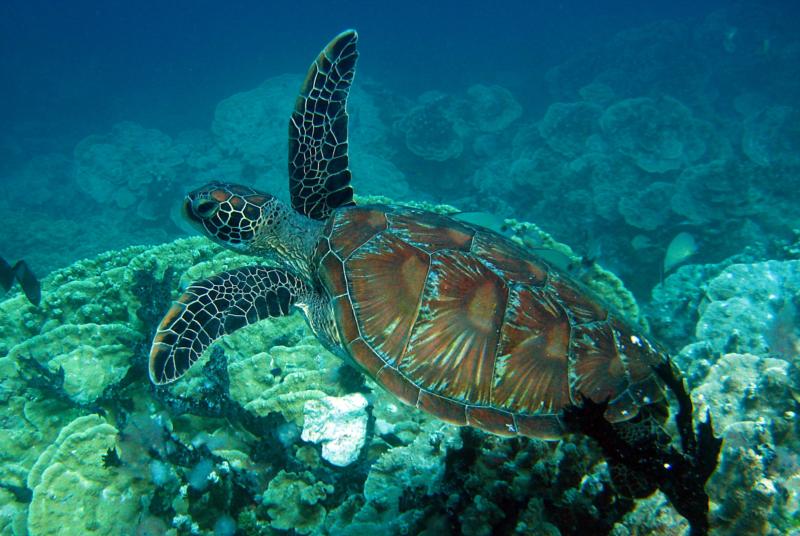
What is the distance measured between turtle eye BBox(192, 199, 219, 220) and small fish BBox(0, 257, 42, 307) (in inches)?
61.4

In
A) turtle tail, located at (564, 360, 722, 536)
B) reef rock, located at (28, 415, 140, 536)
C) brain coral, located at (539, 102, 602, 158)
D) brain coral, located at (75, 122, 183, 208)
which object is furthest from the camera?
brain coral, located at (75, 122, 183, 208)

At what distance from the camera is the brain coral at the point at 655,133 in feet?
32.6

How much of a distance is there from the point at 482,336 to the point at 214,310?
1844mm

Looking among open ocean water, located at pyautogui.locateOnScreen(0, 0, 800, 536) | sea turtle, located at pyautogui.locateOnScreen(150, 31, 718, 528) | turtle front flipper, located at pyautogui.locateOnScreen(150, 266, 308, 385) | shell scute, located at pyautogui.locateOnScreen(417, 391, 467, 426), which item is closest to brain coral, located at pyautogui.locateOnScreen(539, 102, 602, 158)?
open ocean water, located at pyautogui.locateOnScreen(0, 0, 800, 536)

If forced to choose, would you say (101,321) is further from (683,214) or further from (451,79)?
(451,79)

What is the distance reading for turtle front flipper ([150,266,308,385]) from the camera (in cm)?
247

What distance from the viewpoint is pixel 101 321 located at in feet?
11.6

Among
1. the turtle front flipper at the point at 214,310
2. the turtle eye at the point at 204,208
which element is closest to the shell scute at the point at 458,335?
the turtle front flipper at the point at 214,310

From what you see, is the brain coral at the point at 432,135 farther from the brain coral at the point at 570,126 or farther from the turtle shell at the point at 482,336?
the turtle shell at the point at 482,336

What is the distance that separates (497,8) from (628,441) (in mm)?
45964

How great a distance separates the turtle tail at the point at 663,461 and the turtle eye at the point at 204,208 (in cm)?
288

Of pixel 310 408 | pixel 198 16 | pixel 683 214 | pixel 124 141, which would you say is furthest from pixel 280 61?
pixel 310 408

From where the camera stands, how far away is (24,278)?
334 centimetres

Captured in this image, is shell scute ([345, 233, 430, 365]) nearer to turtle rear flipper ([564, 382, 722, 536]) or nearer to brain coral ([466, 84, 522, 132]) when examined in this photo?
turtle rear flipper ([564, 382, 722, 536])
